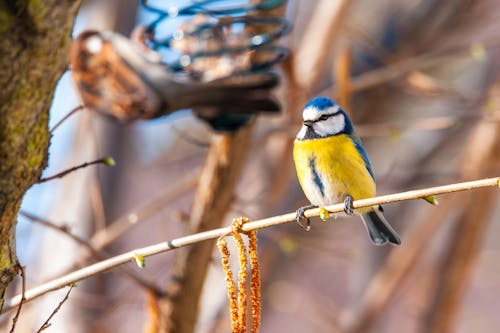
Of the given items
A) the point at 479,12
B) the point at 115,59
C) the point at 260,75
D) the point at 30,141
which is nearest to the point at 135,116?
the point at 115,59

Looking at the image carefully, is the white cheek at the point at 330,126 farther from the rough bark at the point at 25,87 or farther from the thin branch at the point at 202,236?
the rough bark at the point at 25,87

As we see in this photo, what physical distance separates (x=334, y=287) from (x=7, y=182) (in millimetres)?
5577

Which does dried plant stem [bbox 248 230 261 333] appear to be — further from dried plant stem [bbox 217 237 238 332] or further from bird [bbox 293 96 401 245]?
bird [bbox 293 96 401 245]

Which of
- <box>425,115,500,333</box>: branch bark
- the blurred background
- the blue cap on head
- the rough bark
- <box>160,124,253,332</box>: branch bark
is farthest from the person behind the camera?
<box>425,115,500,333</box>: branch bark

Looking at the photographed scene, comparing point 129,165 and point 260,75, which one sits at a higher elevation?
point 260,75

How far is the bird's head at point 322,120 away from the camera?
160 cm

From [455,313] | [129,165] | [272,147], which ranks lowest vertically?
[455,313]

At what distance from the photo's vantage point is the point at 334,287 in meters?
6.38

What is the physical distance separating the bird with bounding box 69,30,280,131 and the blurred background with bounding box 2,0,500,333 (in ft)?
1.21

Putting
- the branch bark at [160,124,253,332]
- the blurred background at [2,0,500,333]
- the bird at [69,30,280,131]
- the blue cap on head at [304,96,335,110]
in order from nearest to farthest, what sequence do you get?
1. the blue cap on head at [304,96,335,110]
2. the bird at [69,30,280,131]
3. the branch bark at [160,124,253,332]
4. the blurred background at [2,0,500,333]

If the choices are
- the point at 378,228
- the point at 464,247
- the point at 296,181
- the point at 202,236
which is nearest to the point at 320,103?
the point at 378,228

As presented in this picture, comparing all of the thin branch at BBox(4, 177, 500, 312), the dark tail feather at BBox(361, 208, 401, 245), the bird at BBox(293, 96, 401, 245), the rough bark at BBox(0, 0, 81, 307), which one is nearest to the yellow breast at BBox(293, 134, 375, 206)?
the bird at BBox(293, 96, 401, 245)

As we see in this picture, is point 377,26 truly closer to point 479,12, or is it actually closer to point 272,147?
point 479,12

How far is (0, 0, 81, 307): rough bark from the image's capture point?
0.96m
